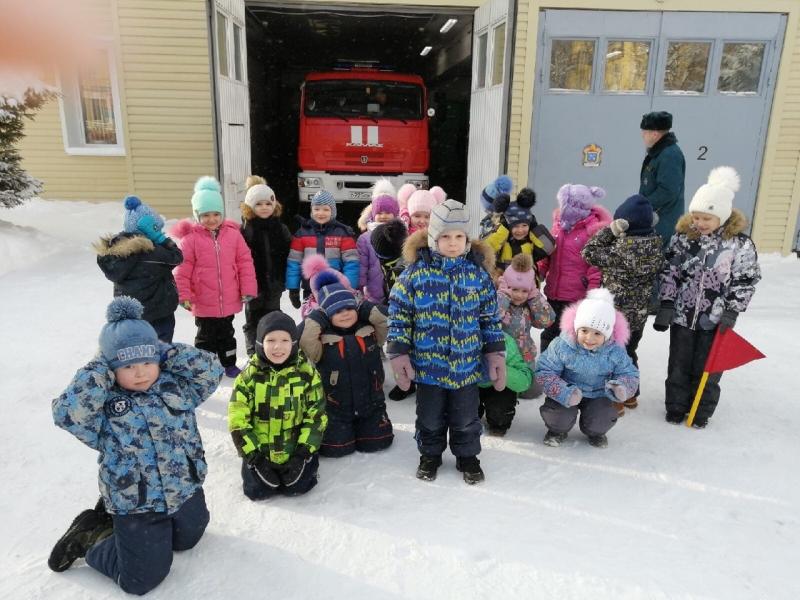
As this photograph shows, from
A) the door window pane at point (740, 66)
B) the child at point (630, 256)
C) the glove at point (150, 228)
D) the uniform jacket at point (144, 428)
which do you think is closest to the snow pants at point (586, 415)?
the child at point (630, 256)

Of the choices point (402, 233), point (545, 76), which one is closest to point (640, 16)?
point (545, 76)

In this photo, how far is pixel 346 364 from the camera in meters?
3.43

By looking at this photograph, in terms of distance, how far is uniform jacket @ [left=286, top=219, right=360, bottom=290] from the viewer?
433 centimetres

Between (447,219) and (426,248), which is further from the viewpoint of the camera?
(426,248)

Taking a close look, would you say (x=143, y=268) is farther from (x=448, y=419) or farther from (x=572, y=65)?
(x=572, y=65)

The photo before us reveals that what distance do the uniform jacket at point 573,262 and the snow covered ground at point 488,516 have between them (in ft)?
3.03

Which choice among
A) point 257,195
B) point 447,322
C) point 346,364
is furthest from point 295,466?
point 257,195

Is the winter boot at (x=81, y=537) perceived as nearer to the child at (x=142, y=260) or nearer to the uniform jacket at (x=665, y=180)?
the child at (x=142, y=260)

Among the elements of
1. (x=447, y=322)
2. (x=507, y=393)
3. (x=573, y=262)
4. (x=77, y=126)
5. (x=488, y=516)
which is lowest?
(x=488, y=516)

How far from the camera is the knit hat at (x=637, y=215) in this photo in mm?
3740

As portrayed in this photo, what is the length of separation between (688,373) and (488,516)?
6.19ft

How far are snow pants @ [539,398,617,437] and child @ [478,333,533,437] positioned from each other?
8.2 inches

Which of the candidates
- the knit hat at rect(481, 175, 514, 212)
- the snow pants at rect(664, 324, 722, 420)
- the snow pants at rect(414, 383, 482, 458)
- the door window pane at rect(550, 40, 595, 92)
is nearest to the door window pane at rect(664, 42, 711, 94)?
the door window pane at rect(550, 40, 595, 92)

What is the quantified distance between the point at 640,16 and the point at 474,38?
2309 millimetres
